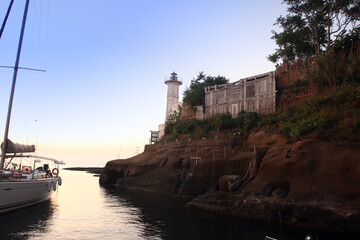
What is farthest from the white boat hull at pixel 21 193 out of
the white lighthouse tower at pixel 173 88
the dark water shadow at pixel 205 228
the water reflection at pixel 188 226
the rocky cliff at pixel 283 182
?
the white lighthouse tower at pixel 173 88

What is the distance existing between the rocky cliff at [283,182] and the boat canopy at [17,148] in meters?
15.4

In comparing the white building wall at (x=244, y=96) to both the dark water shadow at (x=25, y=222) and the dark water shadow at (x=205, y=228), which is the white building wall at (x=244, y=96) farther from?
the dark water shadow at (x=25, y=222)

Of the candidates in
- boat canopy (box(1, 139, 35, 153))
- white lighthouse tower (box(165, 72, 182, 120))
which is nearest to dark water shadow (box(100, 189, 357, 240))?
boat canopy (box(1, 139, 35, 153))

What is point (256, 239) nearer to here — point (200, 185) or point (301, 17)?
point (200, 185)

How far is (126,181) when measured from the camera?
121 ft

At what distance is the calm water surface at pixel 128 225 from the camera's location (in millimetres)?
13859

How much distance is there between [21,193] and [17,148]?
622cm

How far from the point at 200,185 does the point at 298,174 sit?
10.2m

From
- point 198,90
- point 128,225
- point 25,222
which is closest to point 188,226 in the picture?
point 128,225

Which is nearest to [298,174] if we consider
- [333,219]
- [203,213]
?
[333,219]

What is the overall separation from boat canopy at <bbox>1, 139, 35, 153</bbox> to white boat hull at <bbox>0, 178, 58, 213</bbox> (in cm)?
366

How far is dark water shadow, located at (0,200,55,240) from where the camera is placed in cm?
1376

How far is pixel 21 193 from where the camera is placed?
1947 cm

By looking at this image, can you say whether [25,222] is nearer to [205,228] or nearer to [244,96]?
[205,228]
